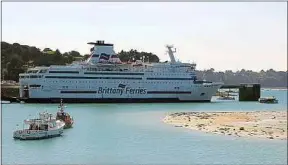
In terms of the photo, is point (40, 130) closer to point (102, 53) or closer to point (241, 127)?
point (241, 127)

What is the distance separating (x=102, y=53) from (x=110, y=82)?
6.35 metres

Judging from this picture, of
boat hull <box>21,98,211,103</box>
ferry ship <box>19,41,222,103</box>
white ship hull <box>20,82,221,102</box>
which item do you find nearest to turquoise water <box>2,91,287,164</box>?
boat hull <box>21,98,211,103</box>

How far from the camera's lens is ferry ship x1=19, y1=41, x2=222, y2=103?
80.6 metres

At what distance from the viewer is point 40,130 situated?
32.7m

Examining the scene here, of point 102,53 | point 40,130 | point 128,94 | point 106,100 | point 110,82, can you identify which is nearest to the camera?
point 40,130

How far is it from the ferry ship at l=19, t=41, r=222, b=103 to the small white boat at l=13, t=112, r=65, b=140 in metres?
46.0

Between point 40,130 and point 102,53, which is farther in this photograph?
point 102,53

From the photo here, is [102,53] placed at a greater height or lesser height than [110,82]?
greater

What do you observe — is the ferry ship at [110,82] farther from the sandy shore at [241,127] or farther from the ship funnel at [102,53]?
the sandy shore at [241,127]

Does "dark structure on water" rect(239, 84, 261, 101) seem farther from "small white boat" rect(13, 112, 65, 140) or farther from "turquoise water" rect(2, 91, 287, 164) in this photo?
"small white boat" rect(13, 112, 65, 140)

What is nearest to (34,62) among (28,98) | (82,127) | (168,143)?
(28,98)

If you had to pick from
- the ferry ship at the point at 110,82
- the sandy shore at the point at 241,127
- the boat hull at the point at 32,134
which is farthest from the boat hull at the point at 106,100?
the boat hull at the point at 32,134

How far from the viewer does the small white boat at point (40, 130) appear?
3216cm

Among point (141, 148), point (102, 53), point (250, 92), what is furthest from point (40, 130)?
point (250, 92)
